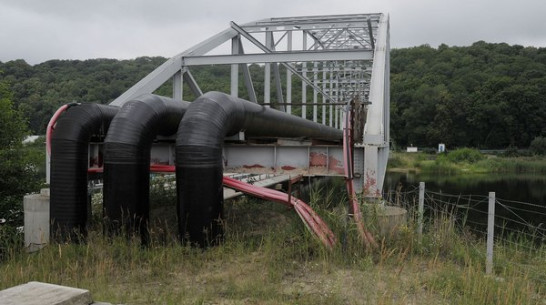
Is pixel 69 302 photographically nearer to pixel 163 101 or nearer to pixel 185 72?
pixel 163 101

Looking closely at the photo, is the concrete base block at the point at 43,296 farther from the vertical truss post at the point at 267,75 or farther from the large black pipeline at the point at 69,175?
the vertical truss post at the point at 267,75

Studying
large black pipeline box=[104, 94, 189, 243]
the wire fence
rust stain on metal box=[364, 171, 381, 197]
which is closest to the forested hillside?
the wire fence

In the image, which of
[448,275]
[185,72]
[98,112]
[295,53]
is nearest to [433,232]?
[448,275]

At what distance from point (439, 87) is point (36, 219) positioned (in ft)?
251

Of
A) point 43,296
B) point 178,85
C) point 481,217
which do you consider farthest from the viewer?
point 481,217

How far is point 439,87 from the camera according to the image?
7588 centimetres

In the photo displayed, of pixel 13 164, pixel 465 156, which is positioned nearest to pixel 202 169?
pixel 13 164

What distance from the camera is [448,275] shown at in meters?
4.50

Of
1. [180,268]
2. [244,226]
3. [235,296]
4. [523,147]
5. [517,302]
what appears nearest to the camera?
[517,302]

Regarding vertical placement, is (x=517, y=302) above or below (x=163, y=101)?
below

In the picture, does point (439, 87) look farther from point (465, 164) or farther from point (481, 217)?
point (481, 217)

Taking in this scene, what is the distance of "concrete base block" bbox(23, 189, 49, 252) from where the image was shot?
768 cm

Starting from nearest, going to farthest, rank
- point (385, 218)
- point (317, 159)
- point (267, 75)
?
1. point (385, 218)
2. point (317, 159)
3. point (267, 75)

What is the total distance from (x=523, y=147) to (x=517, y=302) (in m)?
71.7
